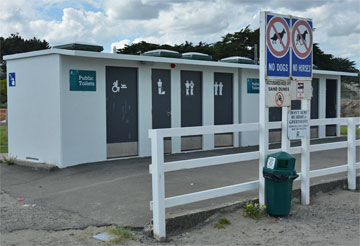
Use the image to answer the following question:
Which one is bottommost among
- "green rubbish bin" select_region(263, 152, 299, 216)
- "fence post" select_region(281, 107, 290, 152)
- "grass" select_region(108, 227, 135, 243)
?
"grass" select_region(108, 227, 135, 243)

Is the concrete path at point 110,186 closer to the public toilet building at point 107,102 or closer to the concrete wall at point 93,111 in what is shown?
the concrete wall at point 93,111

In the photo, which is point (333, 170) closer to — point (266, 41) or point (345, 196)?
point (345, 196)

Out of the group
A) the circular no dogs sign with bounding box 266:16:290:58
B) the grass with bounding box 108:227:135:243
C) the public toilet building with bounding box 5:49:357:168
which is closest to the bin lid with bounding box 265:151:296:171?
the circular no dogs sign with bounding box 266:16:290:58

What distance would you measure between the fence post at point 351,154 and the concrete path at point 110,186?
1.90 ft

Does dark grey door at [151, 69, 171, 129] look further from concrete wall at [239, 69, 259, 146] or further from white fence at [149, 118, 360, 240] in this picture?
white fence at [149, 118, 360, 240]

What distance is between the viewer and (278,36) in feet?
21.5

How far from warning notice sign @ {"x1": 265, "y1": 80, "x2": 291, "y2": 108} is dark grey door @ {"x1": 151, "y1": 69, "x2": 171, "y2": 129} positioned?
18.4 feet

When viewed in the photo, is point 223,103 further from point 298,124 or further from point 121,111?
point 298,124

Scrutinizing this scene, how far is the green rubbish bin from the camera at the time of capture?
6078mm

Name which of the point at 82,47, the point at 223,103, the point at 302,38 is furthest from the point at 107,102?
the point at 302,38

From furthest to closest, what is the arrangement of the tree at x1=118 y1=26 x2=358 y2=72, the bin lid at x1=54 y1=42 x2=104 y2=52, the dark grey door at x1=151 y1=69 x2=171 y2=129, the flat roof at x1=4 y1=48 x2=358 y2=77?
the tree at x1=118 y1=26 x2=358 y2=72
the dark grey door at x1=151 y1=69 x2=171 y2=129
the bin lid at x1=54 y1=42 x2=104 y2=52
the flat roof at x1=4 y1=48 x2=358 y2=77

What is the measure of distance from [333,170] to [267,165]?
2.20 metres

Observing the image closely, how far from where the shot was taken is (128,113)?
11.2 m

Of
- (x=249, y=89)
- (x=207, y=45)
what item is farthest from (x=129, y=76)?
(x=207, y=45)
